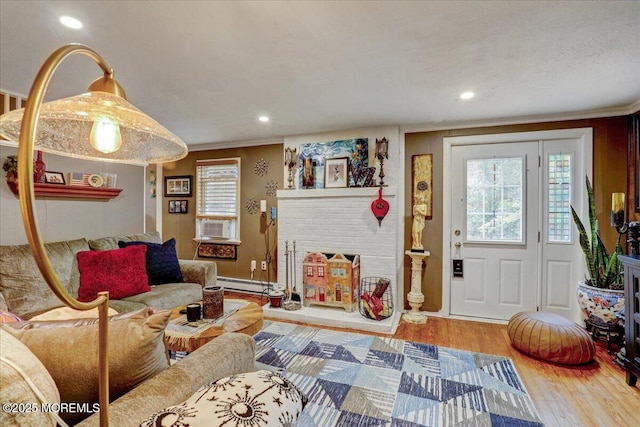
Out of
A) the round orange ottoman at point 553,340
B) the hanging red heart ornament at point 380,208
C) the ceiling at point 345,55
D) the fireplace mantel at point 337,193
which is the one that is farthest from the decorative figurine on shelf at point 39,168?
the round orange ottoman at point 553,340

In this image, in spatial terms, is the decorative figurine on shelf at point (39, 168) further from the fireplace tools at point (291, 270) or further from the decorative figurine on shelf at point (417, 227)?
the decorative figurine on shelf at point (417, 227)

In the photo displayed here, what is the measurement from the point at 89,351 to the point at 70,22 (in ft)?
6.03

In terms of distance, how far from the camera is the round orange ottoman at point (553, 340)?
2.38 metres

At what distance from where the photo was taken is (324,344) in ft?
9.25

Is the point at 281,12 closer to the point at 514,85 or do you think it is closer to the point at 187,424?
the point at 187,424

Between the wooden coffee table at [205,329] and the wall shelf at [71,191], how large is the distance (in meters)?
1.96

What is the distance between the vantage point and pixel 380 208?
11.4 ft

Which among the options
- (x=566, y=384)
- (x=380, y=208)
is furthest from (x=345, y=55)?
(x=566, y=384)

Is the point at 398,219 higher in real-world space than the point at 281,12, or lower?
lower

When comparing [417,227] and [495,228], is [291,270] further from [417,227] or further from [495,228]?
[495,228]

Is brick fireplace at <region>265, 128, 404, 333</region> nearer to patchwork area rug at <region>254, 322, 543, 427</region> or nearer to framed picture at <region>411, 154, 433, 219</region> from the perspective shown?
framed picture at <region>411, 154, 433, 219</region>

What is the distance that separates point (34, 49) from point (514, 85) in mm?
3504

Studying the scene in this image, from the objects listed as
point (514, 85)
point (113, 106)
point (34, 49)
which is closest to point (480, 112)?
point (514, 85)

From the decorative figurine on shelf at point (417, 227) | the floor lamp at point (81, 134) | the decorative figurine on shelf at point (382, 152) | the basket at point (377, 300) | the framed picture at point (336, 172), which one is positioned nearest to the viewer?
the floor lamp at point (81, 134)
